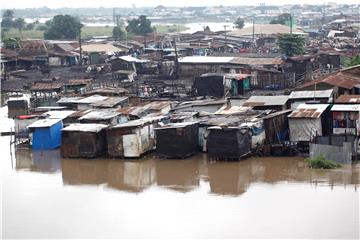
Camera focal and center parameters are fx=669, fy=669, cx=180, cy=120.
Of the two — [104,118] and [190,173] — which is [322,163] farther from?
[104,118]

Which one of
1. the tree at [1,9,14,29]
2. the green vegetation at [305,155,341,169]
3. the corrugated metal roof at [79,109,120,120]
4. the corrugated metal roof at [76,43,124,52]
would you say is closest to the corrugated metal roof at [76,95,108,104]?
the corrugated metal roof at [79,109,120,120]

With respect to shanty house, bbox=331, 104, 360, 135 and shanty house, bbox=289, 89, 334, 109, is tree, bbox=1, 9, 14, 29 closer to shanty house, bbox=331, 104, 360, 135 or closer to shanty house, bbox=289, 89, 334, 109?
shanty house, bbox=289, 89, 334, 109

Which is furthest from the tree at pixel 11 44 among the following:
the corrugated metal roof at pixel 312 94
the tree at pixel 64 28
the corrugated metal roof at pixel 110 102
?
the corrugated metal roof at pixel 312 94

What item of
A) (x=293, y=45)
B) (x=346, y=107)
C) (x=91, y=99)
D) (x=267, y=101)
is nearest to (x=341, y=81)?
(x=267, y=101)

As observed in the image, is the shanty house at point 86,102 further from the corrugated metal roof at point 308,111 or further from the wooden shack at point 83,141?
the corrugated metal roof at point 308,111

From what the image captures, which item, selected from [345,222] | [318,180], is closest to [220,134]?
[318,180]
